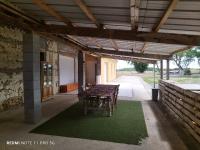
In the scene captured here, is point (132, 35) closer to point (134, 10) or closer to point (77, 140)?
point (134, 10)

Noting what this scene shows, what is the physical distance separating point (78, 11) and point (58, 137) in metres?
3.16

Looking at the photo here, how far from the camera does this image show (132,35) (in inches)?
235

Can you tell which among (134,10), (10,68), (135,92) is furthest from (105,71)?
(134,10)

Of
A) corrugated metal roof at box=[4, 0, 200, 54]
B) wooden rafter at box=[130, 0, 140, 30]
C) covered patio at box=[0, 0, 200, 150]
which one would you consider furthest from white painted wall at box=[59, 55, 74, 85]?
wooden rafter at box=[130, 0, 140, 30]

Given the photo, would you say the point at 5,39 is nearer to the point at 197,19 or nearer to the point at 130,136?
the point at 130,136

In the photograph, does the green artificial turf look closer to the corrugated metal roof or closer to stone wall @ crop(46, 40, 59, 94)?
the corrugated metal roof

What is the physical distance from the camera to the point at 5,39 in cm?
830

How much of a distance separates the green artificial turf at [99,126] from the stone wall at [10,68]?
2290 millimetres

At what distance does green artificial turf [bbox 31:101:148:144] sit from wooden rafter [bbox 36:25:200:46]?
2.59m

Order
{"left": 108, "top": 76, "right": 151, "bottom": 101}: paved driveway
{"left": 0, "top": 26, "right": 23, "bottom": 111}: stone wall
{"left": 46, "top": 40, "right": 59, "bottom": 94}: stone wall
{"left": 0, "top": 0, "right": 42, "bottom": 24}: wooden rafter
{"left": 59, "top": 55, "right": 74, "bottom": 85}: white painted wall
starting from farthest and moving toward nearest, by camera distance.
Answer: {"left": 59, "top": 55, "right": 74, "bottom": 85}: white painted wall, {"left": 108, "top": 76, "right": 151, "bottom": 101}: paved driveway, {"left": 46, "top": 40, "right": 59, "bottom": 94}: stone wall, {"left": 0, "top": 26, "right": 23, "bottom": 111}: stone wall, {"left": 0, "top": 0, "right": 42, "bottom": 24}: wooden rafter

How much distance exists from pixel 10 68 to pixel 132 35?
17.5ft

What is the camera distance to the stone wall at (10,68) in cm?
820

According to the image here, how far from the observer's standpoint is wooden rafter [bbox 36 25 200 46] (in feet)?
17.8

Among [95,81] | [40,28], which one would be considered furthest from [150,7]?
[95,81]
